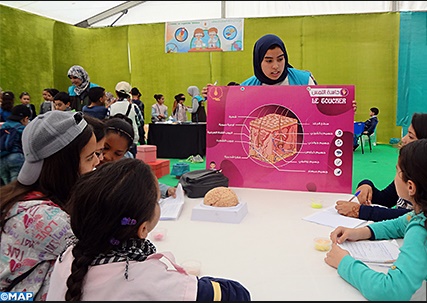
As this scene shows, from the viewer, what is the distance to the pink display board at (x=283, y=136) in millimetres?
1919

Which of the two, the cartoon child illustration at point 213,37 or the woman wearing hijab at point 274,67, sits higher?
the cartoon child illustration at point 213,37

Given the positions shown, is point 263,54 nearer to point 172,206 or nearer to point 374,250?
point 172,206

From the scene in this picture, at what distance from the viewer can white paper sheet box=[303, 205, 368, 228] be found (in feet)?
4.63

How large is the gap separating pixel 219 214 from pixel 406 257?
2.38 ft

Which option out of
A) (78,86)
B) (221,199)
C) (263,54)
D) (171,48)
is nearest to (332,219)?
(221,199)

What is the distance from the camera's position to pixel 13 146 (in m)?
2.90

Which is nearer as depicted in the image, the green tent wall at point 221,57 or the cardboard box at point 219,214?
the cardboard box at point 219,214

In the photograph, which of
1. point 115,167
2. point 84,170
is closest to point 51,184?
point 84,170

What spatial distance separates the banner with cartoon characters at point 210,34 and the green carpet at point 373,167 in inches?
119

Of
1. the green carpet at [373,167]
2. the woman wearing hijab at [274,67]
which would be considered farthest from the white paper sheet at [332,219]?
the green carpet at [373,167]

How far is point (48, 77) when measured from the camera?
8.32 meters

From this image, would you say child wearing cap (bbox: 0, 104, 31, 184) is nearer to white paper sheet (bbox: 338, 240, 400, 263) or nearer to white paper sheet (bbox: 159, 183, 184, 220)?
white paper sheet (bbox: 159, 183, 184, 220)

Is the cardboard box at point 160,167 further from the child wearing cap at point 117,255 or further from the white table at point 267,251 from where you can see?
the child wearing cap at point 117,255

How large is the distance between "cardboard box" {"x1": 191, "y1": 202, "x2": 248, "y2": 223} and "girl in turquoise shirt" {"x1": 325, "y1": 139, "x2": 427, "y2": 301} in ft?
1.35
